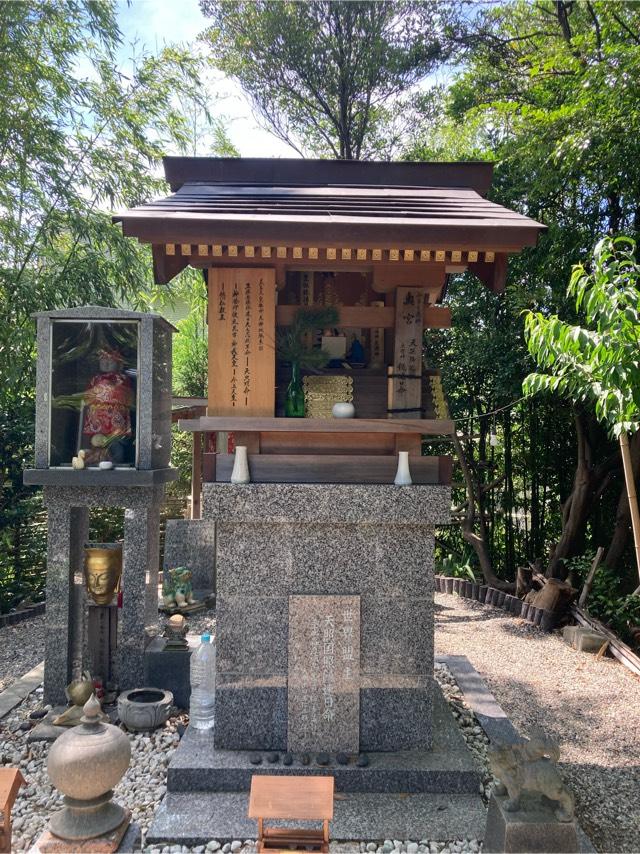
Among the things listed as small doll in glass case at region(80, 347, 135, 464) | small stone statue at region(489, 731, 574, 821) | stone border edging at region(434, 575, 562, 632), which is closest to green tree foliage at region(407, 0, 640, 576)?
stone border edging at region(434, 575, 562, 632)

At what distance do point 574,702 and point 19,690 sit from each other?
510cm

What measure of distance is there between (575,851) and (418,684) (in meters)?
1.38

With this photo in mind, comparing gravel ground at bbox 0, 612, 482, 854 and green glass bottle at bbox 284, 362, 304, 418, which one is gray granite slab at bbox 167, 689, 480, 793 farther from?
green glass bottle at bbox 284, 362, 304, 418

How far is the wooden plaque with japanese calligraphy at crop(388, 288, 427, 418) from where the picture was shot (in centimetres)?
455

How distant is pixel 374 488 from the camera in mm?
4281

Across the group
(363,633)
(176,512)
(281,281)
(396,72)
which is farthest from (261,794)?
(396,72)

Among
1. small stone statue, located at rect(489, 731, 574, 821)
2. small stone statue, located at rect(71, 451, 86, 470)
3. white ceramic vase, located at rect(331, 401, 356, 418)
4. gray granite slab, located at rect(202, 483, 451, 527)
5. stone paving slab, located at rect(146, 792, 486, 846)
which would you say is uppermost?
white ceramic vase, located at rect(331, 401, 356, 418)

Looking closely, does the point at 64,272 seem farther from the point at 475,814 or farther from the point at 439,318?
the point at 475,814

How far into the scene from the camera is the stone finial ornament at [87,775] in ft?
10.3

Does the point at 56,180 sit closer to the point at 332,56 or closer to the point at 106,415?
the point at 106,415

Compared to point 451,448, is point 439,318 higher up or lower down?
higher up

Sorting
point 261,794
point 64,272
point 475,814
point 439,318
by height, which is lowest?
point 475,814

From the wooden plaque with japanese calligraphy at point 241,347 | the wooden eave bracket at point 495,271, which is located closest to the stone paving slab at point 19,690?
the wooden plaque with japanese calligraphy at point 241,347

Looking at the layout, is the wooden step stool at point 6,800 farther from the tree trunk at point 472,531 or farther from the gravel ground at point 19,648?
the tree trunk at point 472,531
